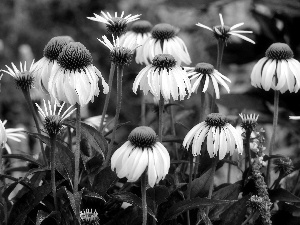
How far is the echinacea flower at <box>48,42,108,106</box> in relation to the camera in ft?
2.51

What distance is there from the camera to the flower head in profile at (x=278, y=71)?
0.93 m

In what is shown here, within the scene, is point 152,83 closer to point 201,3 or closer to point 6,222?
point 6,222

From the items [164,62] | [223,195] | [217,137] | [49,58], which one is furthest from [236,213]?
[49,58]

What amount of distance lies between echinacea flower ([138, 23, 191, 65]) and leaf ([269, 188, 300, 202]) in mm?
260

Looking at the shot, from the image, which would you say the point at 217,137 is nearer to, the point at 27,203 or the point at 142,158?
the point at 142,158

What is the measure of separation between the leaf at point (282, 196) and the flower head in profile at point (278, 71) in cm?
17

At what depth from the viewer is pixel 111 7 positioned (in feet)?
10.2

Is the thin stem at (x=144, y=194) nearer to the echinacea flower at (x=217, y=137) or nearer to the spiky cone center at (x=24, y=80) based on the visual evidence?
the echinacea flower at (x=217, y=137)

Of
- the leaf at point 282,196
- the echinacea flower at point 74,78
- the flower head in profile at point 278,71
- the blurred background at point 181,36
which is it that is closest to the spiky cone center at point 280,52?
the flower head in profile at point 278,71

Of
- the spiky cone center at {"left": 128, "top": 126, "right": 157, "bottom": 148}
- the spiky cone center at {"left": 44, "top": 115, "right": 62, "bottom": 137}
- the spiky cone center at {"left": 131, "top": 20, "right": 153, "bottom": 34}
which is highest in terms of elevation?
the spiky cone center at {"left": 131, "top": 20, "right": 153, "bottom": 34}

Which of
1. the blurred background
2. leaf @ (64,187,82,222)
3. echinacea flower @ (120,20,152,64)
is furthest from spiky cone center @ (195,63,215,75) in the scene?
the blurred background

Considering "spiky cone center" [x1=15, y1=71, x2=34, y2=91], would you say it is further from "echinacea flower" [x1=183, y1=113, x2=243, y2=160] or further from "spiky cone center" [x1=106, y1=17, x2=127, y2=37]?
"echinacea flower" [x1=183, y1=113, x2=243, y2=160]

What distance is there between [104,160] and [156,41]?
236 millimetres

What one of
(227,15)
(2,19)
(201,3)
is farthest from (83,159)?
(2,19)
